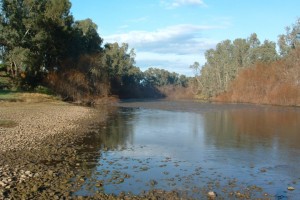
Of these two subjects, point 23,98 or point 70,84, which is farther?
point 70,84

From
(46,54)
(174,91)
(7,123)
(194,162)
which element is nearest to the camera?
(194,162)

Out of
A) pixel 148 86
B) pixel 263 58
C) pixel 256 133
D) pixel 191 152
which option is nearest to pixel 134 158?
pixel 191 152

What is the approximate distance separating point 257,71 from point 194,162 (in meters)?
76.8

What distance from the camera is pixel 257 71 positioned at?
298ft

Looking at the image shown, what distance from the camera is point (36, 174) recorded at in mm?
14406

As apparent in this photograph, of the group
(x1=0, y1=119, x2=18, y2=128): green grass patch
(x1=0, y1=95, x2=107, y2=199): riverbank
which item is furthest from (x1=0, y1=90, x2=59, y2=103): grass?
(x1=0, y1=95, x2=107, y2=199): riverbank

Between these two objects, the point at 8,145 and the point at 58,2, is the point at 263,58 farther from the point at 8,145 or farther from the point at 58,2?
the point at 8,145

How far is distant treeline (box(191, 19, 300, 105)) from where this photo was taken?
256 ft

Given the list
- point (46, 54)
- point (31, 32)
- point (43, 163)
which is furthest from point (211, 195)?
point (46, 54)

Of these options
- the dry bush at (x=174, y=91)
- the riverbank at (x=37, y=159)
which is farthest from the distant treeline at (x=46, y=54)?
the dry bush at (x=174, y=91)

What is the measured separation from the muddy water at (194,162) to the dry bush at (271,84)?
47215mm

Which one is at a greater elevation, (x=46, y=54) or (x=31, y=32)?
(x=31, y=32)

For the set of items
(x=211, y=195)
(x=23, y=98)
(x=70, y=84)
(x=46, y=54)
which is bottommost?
(x=211, y=195)

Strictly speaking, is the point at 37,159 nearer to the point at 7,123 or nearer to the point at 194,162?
the point at 194,162
